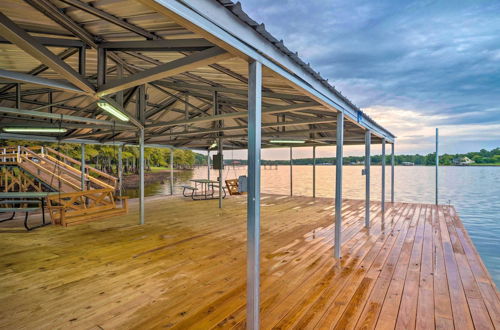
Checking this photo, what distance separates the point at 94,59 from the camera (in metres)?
3.40

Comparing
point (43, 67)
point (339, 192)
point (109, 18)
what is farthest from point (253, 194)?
point (43, 67)

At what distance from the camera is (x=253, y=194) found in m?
1.83

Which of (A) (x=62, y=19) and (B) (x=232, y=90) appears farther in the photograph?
(B) (x=232, y=90)

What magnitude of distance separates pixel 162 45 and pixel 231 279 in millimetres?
2701

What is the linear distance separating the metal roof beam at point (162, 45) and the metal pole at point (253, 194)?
0.46 meters

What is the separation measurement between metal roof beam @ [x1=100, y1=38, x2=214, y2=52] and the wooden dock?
2.36m

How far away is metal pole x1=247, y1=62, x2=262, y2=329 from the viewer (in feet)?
5.92

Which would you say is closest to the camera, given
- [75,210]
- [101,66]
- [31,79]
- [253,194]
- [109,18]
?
[253,194]

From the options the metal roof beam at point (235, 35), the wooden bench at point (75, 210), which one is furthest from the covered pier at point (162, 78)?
the wooden bench at point (75, 210)

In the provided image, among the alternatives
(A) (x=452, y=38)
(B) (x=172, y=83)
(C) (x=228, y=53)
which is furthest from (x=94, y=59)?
(A) (x=452, y=38)

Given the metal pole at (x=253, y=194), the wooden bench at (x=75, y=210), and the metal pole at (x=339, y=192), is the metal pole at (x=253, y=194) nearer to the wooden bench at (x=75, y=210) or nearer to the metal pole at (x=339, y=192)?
the metal pole at (x=339, y=192)

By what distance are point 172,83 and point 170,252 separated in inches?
122

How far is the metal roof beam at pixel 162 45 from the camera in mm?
1885

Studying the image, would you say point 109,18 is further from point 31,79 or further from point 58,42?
point 31,79
